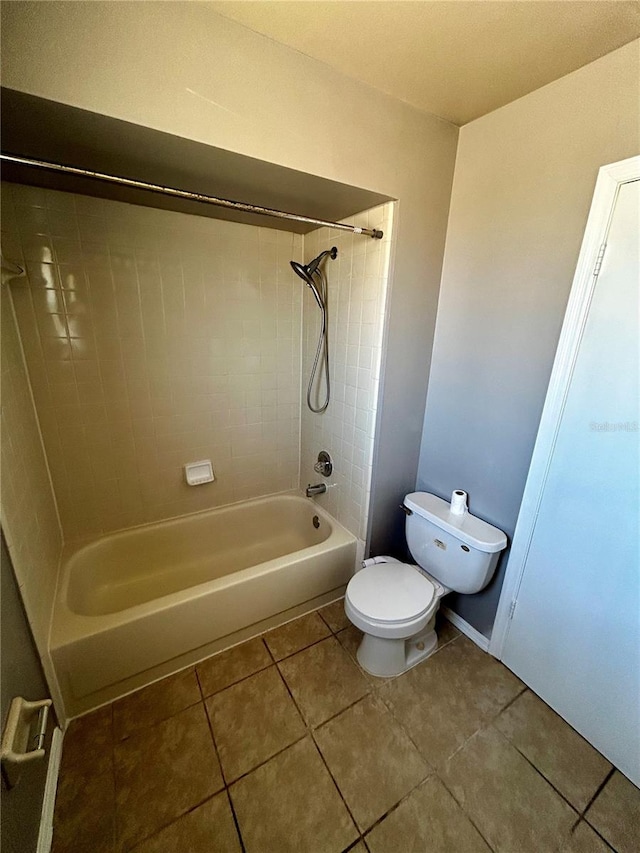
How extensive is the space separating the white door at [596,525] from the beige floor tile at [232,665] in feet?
4.11

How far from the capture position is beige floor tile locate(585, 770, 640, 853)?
1.07 m

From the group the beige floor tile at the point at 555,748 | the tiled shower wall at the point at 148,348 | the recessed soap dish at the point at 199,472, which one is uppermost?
the tiled shower wall at the point at 148,348

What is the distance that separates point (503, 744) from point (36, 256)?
2.83 m

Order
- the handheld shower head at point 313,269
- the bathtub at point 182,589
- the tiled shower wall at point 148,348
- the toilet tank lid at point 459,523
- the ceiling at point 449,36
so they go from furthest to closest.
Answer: the handheld shower head at point 313,269
the tiled shower wall at point 148,348
the toilet tank lid at point 459,523
the bathtub at point 182,589
the ceiling at point 449,36

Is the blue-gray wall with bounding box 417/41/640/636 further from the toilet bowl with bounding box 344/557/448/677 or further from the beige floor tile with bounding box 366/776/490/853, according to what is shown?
the beige floor tile with bounding box 366/776/490/853

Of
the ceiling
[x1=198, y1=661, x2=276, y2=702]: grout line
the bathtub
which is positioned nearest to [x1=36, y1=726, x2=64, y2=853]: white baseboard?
the bathtub

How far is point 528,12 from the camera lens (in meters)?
0.94

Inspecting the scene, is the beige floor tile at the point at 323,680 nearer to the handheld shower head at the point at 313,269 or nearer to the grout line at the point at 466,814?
the grout line at the point at 466,814

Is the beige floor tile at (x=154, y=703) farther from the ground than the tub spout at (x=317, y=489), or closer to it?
closer to it

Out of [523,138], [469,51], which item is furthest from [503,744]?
[469,51]

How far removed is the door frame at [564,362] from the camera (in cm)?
106

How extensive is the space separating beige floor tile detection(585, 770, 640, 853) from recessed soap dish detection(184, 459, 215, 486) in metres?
2.13

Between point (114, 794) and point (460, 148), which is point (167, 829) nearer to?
point (114, 794)

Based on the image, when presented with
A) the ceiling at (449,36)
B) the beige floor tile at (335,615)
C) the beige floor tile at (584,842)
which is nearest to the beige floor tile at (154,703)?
the beige floor tile at (335,615)
